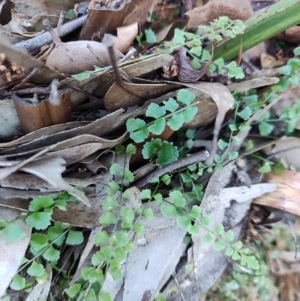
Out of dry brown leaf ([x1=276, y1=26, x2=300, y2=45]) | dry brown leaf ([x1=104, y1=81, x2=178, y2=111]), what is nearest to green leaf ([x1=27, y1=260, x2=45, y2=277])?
dry brown leaf ([x1=104, y1=81, x2=178, y2=111])

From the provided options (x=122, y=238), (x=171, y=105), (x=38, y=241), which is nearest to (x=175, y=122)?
(x=171, y=105)

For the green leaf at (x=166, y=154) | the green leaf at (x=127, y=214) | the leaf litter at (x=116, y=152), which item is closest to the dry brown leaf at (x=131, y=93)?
the leaf litter at (x=116, y=152)

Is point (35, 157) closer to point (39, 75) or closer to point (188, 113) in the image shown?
point (39, 75)

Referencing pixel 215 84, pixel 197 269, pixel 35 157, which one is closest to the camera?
pixel 35 157

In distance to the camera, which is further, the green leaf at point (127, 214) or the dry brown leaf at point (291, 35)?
the dry brown leaf at point (291, 35)

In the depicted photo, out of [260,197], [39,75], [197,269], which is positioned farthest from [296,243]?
[39,75]

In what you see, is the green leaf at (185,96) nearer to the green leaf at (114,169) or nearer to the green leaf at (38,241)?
the green leaf at (114,169)

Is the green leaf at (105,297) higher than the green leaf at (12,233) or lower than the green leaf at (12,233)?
lower

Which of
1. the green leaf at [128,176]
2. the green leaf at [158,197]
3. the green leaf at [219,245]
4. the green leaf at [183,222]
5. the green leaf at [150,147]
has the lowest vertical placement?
the green leaf at [219,245]
